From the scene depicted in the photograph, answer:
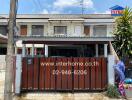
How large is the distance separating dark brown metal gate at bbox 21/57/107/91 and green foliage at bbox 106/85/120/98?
558 mm

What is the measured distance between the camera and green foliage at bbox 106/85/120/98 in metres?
14.0

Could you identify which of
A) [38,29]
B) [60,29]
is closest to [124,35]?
[60,29]

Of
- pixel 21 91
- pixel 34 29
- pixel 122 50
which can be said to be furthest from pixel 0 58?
pixel 21 91

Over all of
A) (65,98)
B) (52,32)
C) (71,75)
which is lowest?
→ (65,98)

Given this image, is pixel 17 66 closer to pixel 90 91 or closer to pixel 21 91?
pixel 21 91

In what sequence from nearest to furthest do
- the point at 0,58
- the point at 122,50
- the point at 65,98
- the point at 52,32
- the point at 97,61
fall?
the point at 65,98, the point at 97,61, the point at 122,50, the point at 0,58, the point at 52,32

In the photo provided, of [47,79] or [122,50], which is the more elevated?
A: [122,50]

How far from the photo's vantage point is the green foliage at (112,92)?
1402cm

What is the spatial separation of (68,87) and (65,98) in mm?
958

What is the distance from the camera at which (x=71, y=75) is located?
14.7 meters

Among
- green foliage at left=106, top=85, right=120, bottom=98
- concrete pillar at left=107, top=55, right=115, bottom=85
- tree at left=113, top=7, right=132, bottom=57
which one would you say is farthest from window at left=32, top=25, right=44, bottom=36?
green foliage at left=106, top=85, right=120, bottom=98

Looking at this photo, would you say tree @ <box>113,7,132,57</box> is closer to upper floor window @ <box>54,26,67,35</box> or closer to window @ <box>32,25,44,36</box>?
upper floor window @ <box>54,26,67,35</box>

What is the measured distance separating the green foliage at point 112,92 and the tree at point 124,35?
698 centimetres

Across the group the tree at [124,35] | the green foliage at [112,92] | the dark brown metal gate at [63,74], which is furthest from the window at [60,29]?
the green foliage at [112,92]
